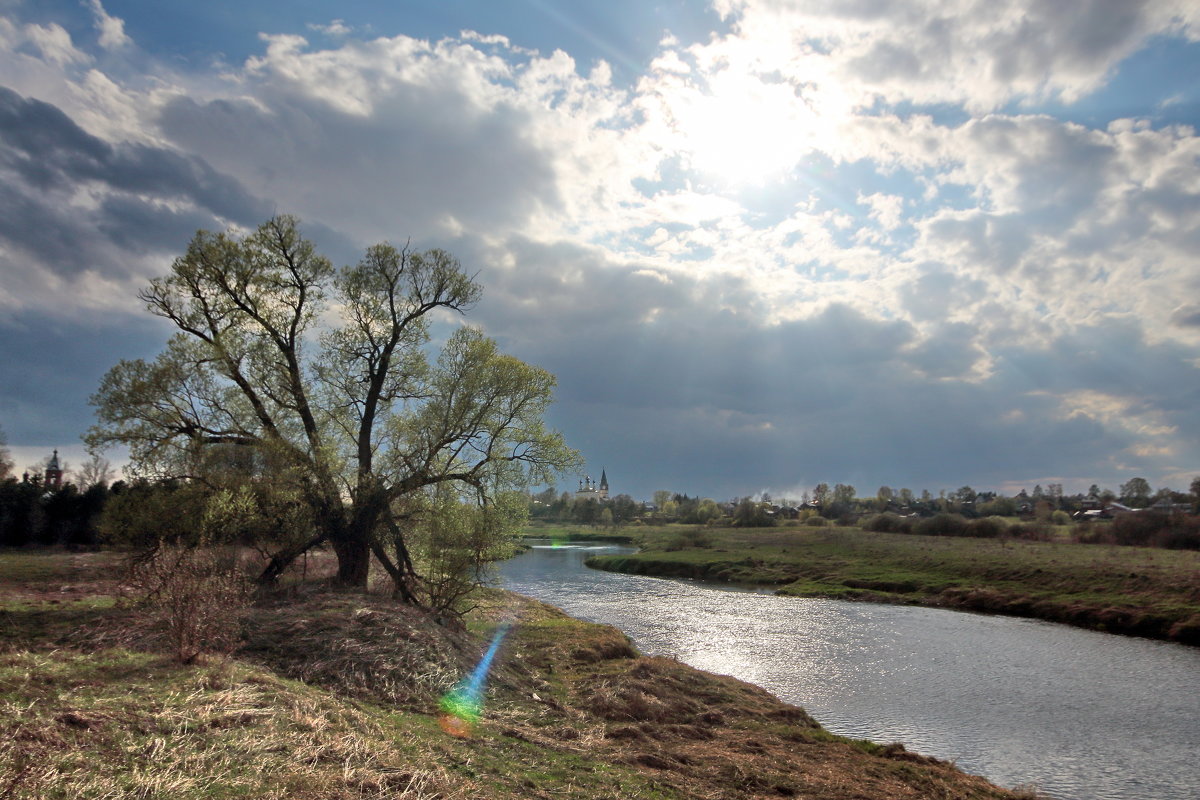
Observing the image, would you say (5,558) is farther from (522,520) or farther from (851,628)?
(851,628)

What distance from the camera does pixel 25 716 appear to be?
23.9 feet

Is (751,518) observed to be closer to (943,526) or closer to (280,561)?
(943,526)

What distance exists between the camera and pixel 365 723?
9977 mm

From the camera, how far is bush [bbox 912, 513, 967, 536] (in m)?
89.1

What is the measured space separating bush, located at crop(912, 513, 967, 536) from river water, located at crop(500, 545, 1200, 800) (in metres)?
53.4

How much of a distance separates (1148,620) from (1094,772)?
2553cm

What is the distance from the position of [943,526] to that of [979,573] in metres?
44.0

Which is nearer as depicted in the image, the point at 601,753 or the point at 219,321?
the point at 601,753

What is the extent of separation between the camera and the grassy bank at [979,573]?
36312mm

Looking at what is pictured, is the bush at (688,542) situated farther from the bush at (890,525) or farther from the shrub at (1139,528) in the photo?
the shrub at (1139,528)

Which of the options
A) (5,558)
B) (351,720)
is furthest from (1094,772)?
(5,558)

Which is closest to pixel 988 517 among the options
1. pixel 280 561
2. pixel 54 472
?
pixel 280 561

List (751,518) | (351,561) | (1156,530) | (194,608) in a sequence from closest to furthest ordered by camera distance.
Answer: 1. (194,608)
2. (351,561)
3. (1156,530)
4. (751,518)

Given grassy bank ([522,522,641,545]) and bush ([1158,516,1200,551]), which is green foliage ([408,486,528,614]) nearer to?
bush ([1158,516,1200,551])
